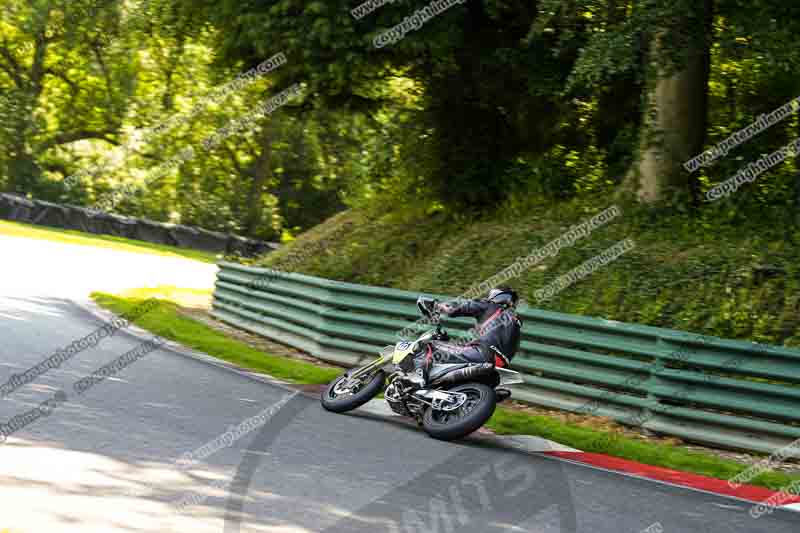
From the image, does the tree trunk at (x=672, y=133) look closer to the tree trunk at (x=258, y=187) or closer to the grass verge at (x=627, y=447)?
the grass verge at (x=627, y=447)

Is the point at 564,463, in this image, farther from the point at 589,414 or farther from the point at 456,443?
the point at 589,414

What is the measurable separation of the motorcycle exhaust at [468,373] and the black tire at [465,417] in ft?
0.21

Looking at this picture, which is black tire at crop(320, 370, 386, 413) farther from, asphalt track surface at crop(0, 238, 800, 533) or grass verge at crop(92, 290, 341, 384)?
grass verge at crop(92, 290, 341, 384)

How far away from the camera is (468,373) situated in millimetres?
9953

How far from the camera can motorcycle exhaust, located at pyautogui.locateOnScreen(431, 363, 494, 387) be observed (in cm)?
991

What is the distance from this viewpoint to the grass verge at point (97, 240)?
119 ft

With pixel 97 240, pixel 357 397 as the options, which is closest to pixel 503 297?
pixel 357 397

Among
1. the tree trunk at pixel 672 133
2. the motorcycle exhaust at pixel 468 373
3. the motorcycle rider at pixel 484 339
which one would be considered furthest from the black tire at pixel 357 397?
the tree trunk at pixel 672 133

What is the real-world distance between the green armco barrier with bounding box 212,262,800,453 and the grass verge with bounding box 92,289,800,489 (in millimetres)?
426

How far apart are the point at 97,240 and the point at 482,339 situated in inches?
1260

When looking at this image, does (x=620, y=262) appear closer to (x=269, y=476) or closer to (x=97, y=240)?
(x=269, y=476)

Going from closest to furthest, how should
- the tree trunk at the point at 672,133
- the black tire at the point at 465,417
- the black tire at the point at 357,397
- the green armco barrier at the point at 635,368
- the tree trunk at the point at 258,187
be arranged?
1. the black tire at the point at 465,417
2. the black tire at the point at 357,397
3. the green armco barrier at the point at 635,368
4. the tree trunk at the point at 672,133
5. the tree trunk at the point at 258,187

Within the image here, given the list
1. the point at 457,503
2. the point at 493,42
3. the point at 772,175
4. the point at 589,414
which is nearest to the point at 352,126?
the point at 493,42

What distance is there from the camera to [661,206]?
54.2 feet
